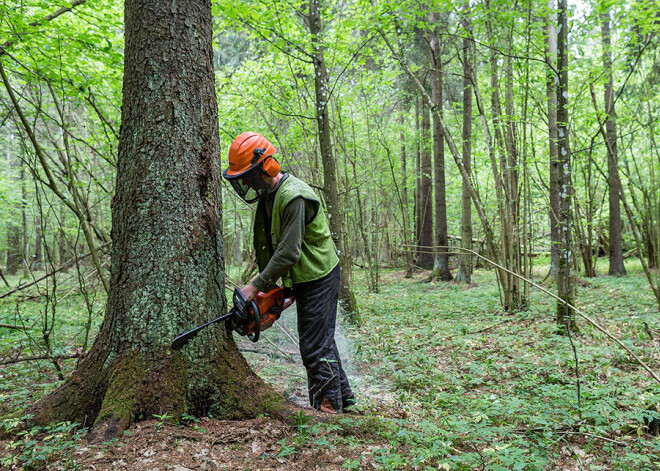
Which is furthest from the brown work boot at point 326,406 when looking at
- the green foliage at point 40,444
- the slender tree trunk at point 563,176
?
the slender tree trunk at point 563,176

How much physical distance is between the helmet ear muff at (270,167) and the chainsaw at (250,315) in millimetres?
874

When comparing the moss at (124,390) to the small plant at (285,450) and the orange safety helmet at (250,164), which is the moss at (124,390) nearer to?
the small plant at (285,450)

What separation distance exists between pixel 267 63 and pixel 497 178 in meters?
5.78

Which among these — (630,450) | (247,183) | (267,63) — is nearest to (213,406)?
(247,183)

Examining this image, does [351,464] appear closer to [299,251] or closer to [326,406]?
[326,406]

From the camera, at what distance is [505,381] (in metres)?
4.21

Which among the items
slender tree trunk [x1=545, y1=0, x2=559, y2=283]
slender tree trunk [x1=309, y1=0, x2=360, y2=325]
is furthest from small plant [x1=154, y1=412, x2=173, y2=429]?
slender tree trunk [x1=545, y1=0, x2=559, y2=283]

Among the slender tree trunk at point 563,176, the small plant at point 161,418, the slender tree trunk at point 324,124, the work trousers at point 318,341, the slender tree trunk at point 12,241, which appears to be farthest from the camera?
the slender tree trunk at point 324,124

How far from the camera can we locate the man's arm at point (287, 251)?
2.97m

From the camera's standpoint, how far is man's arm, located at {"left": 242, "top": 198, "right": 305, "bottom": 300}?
117 inches

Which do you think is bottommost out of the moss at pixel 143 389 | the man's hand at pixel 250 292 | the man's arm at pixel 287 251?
the moss at pixel 143 389

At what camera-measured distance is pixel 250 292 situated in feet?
9.77

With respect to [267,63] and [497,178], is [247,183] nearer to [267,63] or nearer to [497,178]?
[497,178]

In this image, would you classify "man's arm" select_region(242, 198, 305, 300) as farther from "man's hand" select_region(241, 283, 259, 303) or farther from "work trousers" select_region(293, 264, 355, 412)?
"work trousers" select_region(293, 264, 355, 412)
